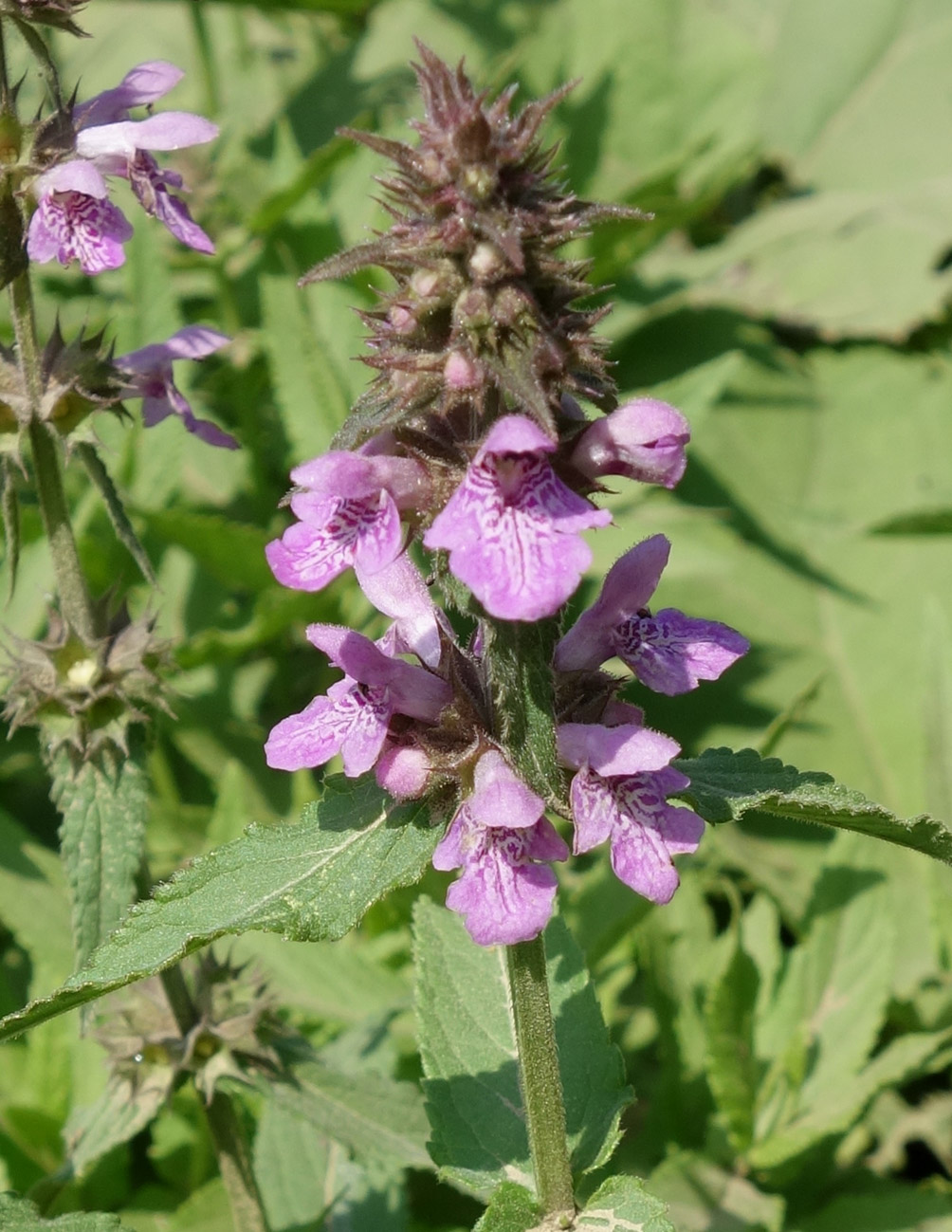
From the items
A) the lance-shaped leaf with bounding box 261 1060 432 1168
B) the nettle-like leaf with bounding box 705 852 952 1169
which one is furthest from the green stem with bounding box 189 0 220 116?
the lance-shaped leaf with bounding box 261 1060 432 1168

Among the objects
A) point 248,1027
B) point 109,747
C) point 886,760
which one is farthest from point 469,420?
point 886,760

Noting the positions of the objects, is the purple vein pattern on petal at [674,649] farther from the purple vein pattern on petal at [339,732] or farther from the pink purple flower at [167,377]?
the pink purple flower at [167,377]

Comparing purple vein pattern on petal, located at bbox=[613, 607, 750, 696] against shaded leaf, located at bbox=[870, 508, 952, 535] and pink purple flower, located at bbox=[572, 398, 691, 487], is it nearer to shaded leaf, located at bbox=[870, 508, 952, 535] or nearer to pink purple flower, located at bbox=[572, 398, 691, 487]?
pink purple flower, located at bbox=[572, 398, 691, 487]

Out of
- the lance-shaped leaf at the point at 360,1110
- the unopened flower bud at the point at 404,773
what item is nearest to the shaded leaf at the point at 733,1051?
the lance-shaped leaf at the point at 360,1110

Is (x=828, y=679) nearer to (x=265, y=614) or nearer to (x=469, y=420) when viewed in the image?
(x=265, y=614)

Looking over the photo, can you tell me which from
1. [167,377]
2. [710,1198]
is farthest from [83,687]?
[710,1198]

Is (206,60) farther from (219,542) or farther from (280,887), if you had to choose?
(280,887)
